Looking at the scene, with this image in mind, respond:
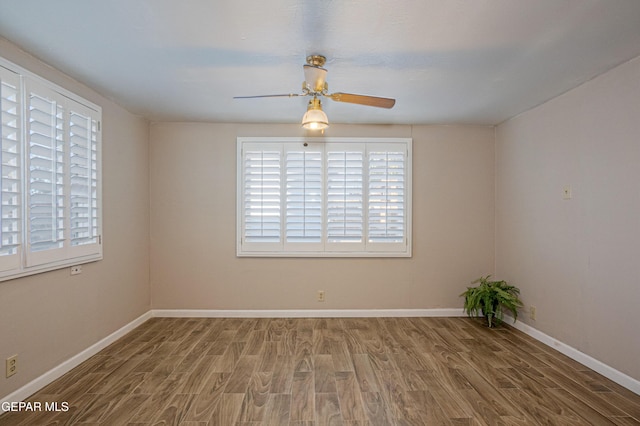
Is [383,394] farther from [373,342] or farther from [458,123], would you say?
[458,123]

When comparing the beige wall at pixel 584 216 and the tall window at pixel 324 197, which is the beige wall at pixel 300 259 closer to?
the tall window at pixel 324 197

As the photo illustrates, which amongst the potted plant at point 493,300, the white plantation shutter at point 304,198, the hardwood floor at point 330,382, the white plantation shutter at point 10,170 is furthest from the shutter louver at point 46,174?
the potted plant at point 493,300

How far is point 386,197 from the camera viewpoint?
4.46m

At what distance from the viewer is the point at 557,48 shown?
95.0 inches

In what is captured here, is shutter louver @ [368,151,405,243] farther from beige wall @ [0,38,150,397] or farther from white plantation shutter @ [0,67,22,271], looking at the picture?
white plantation shutter @ [0,67,22,271]

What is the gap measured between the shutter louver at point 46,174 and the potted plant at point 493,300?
4.24m

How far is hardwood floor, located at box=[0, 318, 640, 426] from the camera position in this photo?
2.28 meters

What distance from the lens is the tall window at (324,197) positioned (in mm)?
4402

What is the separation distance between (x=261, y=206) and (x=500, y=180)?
3.09 metres

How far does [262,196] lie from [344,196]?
1057 mm

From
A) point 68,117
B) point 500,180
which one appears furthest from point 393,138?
point 68,117

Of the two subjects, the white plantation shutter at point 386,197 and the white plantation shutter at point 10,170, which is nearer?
the white plantation shutter at point 10,170

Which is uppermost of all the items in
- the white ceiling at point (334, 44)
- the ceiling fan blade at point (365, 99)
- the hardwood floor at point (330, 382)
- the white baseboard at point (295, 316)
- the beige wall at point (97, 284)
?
the white ceiling at point (334, 44)

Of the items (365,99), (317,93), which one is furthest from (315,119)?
(365,99)
